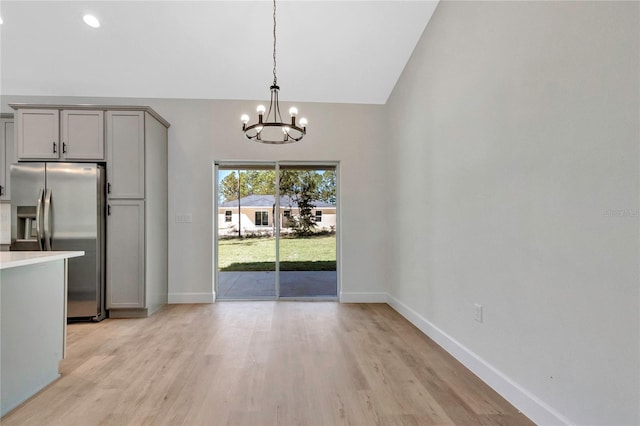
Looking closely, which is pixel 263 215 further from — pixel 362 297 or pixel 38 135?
pixel 38 135

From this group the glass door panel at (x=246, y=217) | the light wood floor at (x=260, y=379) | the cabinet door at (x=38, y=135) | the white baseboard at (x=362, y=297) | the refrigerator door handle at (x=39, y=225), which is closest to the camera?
the light wood floor at (x=260, y=379)

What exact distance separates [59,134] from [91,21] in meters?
1.32

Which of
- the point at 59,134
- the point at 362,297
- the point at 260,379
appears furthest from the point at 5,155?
the point at 362,297

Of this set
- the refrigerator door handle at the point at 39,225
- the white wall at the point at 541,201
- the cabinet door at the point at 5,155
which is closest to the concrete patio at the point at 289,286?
the white wall at the point at 541,201

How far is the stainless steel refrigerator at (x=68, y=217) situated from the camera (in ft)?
11.5

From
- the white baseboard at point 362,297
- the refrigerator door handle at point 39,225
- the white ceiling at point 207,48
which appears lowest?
the white baseboard at point 362,297

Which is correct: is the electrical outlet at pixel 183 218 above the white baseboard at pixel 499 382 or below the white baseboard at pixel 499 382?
above

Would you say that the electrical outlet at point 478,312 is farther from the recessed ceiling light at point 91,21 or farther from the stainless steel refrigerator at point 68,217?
the recessed ceiling light at point 91,21

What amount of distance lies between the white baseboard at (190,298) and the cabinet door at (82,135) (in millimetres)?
2013

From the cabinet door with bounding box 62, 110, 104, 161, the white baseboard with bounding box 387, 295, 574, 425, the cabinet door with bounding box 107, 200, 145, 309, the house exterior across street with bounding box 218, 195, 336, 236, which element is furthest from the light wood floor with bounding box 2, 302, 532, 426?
the cabinet door with bounding box 62, 110, 104, 161

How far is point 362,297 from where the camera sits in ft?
14.7

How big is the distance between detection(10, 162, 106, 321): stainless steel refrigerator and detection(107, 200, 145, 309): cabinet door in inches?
5.4

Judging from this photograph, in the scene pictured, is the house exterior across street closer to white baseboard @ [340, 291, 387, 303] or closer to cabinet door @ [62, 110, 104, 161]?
white baseboard @ [340, 291, 387, 303]

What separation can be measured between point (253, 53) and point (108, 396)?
11.9 feet
